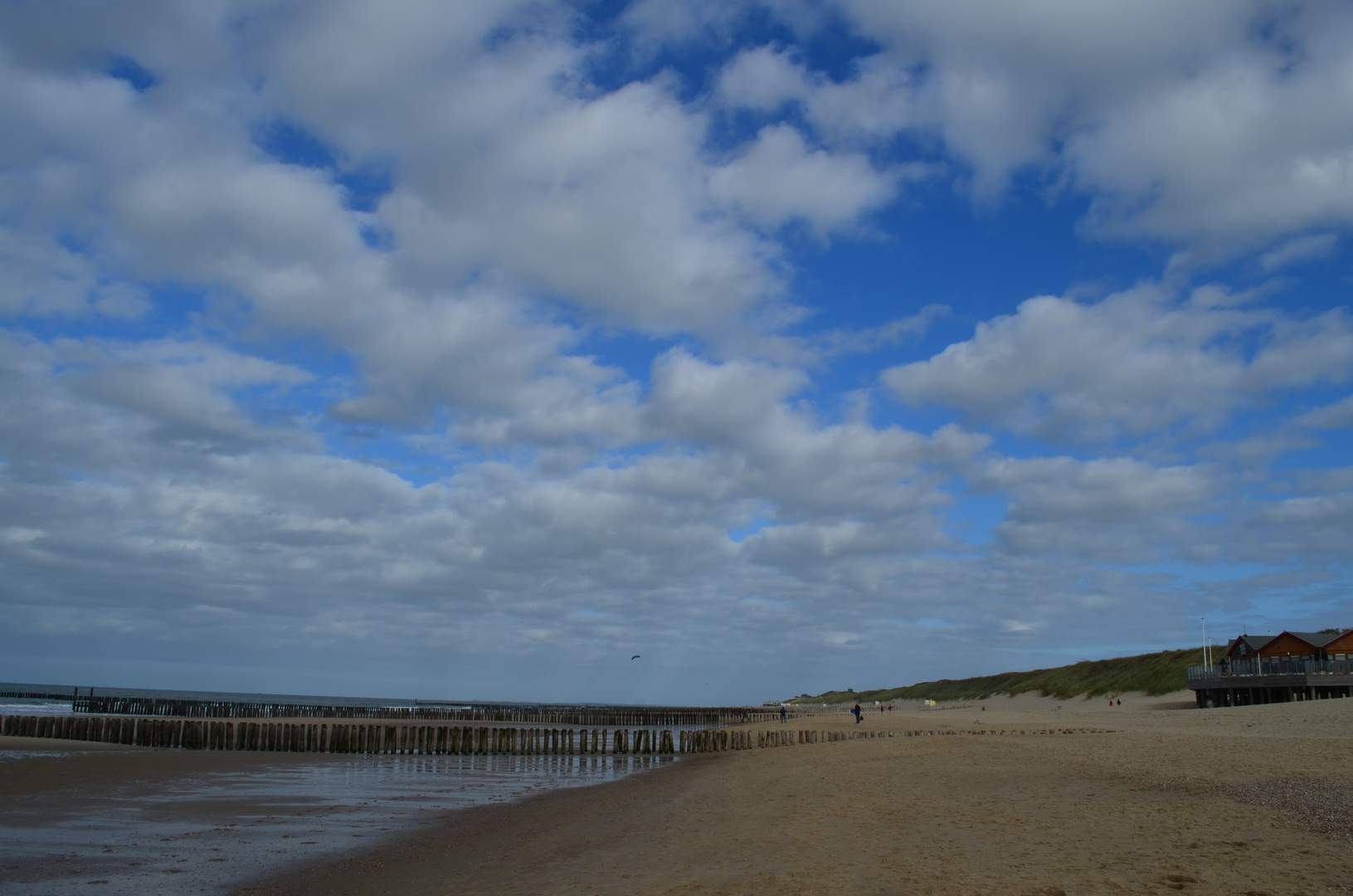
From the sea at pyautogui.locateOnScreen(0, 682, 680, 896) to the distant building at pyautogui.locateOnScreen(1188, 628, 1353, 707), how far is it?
34118mm

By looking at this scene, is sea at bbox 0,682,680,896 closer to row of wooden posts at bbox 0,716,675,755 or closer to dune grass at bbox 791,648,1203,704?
row of wooden posts at bbox 0,716,675,755

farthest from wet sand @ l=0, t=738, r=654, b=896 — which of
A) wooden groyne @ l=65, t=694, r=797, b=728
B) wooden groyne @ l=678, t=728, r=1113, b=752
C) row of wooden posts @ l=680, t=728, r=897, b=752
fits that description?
wooden groyne @ l=65, t=694, r=797, b=728

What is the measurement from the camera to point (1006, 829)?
12.3 metres

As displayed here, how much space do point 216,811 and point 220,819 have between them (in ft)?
4.39

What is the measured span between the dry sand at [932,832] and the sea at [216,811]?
145 centimetres

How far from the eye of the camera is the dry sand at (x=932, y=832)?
31.3ft

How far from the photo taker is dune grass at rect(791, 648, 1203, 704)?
2402 inches

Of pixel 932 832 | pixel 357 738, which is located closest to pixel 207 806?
pixel 932 832

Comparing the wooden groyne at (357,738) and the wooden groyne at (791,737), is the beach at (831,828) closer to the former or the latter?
the wooden groyne at (791,737)

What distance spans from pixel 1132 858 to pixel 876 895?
11.6 feet

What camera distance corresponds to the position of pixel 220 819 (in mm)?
16906

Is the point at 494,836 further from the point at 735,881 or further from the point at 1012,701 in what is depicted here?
the point at 1012,701

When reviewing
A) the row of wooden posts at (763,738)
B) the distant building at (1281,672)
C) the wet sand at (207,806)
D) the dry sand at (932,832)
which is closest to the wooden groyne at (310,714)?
the row of wooden posts at (763,738)

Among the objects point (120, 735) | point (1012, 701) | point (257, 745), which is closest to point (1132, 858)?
point (257, 745)
